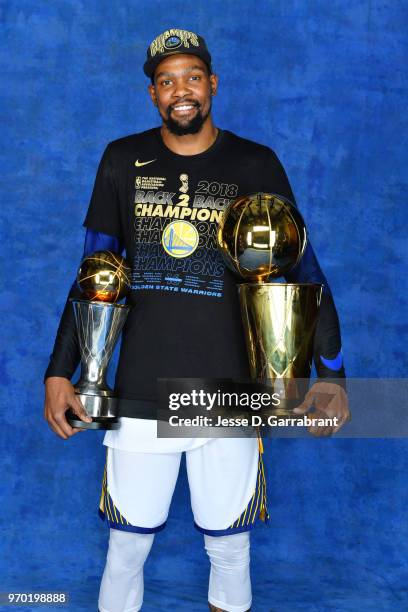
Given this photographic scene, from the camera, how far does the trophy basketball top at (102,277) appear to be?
215 cm

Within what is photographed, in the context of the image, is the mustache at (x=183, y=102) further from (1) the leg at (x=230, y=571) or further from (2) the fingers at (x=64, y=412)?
(1) the leg at (x=230, y=571)

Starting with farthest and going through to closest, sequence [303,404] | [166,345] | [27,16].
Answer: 1. [27,16]
2. [166,345]
3. [303,404]

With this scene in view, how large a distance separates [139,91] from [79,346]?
1359mm

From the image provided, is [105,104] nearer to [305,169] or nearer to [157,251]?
[305,169]

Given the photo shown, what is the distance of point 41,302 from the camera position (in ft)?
10.7

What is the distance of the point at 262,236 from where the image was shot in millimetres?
2025

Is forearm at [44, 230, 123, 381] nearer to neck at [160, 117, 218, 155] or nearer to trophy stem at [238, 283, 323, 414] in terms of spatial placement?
neck at [160, 117, 218, 155]

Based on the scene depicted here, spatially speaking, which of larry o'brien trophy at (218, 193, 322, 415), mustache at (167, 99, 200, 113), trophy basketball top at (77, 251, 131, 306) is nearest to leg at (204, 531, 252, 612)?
larry o'brien trophy at (218, 193, 322, 415)

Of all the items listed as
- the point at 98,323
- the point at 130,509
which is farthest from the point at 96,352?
the point at 130,509

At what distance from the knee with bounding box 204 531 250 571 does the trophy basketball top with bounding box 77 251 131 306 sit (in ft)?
2.39

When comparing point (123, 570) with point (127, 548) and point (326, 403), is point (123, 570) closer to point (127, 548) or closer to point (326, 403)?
point (127, 548)

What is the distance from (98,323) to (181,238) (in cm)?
31

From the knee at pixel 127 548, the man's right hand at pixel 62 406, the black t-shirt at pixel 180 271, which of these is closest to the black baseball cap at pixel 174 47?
the black t-shirt at pixel 180 271

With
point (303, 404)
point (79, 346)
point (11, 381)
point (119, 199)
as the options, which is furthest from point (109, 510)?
point (11, 381)
